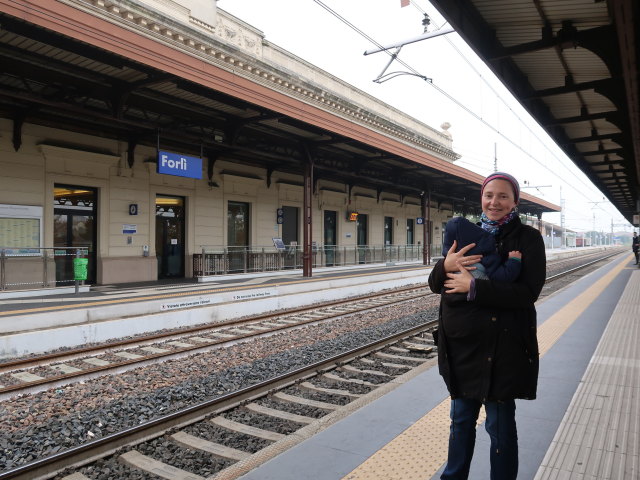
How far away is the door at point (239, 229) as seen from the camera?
16.8 m

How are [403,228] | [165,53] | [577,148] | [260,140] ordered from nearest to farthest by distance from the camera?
[165,53] < [577,148] < [260,140] < [403,228]

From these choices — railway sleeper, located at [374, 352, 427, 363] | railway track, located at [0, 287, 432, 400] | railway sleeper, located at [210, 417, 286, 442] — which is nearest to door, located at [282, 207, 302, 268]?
railway track, located at [0, 287, 432, 400]

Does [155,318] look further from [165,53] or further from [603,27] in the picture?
[603,27]

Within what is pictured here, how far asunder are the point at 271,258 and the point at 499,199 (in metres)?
15.9

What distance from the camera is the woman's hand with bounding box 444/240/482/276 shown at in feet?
6.75

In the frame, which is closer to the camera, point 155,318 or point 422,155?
point 155,318

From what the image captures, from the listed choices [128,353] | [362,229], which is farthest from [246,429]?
[362,229]

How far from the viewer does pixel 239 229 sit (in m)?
18.7

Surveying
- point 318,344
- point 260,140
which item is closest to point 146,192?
point 260,140

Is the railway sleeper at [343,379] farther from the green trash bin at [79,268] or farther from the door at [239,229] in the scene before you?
the door at [239,229]

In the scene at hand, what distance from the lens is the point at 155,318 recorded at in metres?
9.18

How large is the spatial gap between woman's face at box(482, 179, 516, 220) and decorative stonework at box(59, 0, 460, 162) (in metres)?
11.2

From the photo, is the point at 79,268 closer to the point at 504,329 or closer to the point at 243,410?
the point at 243,410

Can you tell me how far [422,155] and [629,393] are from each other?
616 inches
